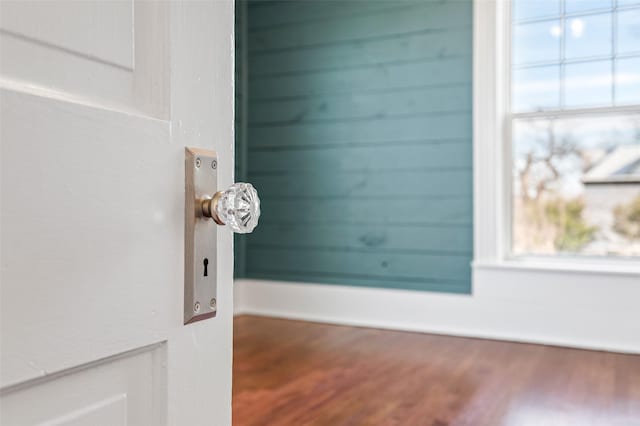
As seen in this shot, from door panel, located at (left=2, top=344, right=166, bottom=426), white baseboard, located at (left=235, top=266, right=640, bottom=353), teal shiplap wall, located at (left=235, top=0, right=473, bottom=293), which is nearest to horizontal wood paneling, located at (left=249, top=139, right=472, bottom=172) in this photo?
teal shiplap wall, located at (left=235, top=0, right=473, bottom=293)

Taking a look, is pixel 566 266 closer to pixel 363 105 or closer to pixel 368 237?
pixel 368 237

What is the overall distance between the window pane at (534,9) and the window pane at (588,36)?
0.11m

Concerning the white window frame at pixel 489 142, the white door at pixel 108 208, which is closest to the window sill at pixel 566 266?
the white window frame at pixel 489 142

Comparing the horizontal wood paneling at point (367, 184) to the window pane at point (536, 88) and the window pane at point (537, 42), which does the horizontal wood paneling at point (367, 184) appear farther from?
the window pane at point (537, 42)

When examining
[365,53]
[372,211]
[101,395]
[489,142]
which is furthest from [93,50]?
[365,53]

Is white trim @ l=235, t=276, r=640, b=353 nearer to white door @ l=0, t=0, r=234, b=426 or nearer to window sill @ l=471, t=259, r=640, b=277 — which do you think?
window sill @ l=471, t=259, r=640, b=277

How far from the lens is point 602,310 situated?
9.43 ft

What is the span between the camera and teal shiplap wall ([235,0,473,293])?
3.21 metres

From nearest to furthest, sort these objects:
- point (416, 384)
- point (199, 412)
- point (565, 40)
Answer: point (199, 412) < point (416, 384) < point (565, 40)

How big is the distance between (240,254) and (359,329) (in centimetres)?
99

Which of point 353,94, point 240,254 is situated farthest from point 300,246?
point 353,94

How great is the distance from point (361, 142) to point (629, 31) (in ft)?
4.99

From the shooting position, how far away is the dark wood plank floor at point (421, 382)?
195 cm

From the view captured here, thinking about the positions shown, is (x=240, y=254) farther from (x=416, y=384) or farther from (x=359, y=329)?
(x=416, y=384)
